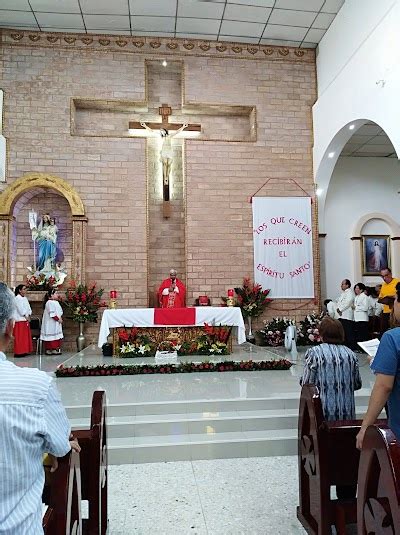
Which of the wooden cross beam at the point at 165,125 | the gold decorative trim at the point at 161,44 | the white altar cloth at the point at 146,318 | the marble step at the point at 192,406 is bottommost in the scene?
the marble step at the point at 192,406

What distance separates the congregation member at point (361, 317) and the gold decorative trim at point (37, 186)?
6.43m

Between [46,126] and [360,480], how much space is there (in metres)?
10.6

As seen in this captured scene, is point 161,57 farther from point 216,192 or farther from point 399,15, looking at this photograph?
point 399,15

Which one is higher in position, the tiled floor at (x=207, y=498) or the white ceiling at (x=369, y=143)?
the white ceiling at (x=369, y=143)

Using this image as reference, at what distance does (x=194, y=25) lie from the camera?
415 inches

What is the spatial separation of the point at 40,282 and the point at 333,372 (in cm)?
806

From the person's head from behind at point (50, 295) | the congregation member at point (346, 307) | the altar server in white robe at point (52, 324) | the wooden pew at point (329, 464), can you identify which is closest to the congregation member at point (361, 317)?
the congregation member at point (346, 307)

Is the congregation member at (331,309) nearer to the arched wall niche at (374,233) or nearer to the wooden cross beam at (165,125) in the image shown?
the arched wall niche at (374,233)

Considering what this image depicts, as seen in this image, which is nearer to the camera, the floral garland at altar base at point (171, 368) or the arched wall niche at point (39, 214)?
the floral garland at altar base at point (171, 368)

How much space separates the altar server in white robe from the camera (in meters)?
9.46

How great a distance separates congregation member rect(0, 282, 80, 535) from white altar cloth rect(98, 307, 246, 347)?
690cm

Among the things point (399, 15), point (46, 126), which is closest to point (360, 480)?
point (399, 15)

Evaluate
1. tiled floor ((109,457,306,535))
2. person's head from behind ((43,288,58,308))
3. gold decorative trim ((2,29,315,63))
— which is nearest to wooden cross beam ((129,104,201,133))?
gold decorative trim ((2,29,315,63))

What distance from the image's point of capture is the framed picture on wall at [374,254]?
12641 mm
